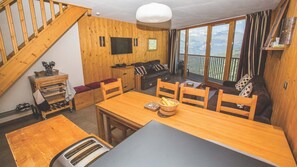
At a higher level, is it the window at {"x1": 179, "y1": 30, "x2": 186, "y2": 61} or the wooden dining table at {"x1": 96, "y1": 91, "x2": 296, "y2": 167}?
the window at {"x1": 179, "y1": 30, "x2": 186, "y2": 61}

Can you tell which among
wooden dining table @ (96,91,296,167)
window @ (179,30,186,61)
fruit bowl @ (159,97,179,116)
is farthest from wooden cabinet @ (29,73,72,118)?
window @ (179,30,186,61)

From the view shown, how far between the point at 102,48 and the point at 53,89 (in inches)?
73.7

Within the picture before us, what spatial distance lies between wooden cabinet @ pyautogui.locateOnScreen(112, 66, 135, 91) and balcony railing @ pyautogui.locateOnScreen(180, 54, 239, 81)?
3068 mm

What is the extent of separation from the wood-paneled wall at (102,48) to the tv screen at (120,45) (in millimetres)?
122

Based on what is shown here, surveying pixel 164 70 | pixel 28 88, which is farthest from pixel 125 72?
pixel 28 88

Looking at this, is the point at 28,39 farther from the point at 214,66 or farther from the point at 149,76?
the point at 214,66

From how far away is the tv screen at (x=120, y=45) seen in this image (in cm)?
461

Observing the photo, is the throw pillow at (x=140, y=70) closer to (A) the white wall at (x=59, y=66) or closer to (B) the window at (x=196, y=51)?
(A) the white wall at (x=59, y=66)

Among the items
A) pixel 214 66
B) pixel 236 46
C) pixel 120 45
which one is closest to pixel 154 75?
pixel 120 45

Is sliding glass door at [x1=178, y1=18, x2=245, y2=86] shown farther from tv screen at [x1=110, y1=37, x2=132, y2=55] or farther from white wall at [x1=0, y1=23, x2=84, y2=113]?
white wall at [x1=0, y1=23, x2=84, y2=113]

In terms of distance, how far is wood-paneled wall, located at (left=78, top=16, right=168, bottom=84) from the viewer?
12.9ft

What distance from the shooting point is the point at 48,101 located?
117 inches

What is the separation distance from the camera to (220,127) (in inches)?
51.1

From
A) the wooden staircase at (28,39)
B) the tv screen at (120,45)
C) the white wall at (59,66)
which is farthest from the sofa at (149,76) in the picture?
the wooden staircase at (28,39)
